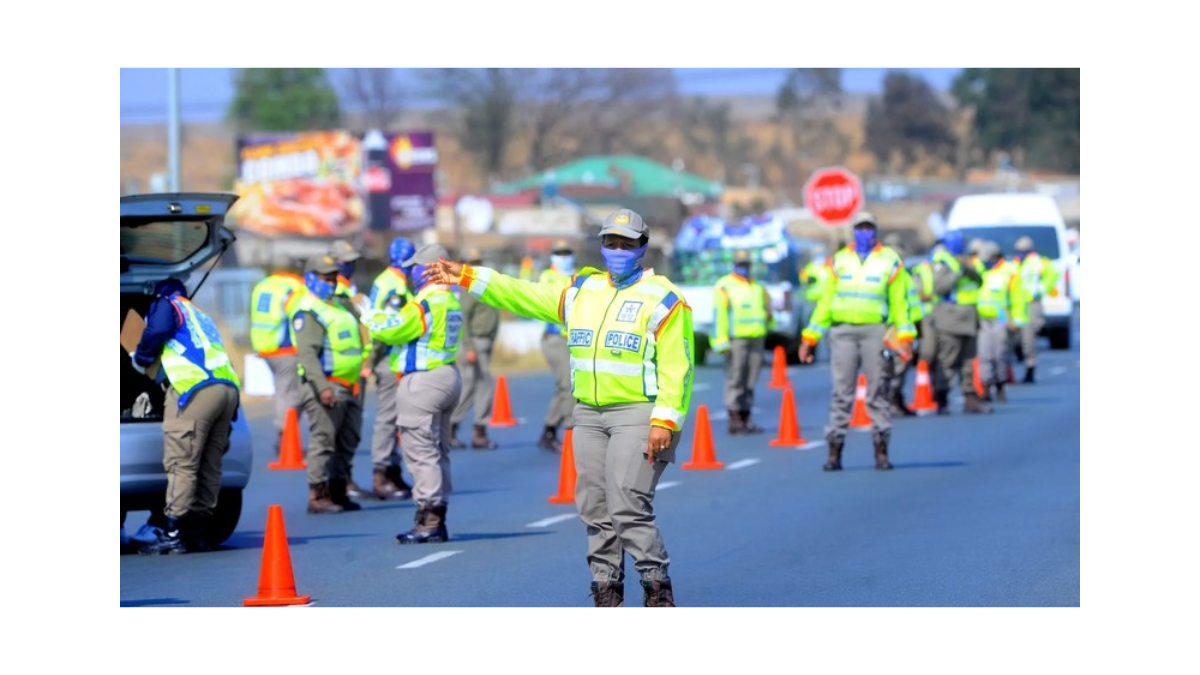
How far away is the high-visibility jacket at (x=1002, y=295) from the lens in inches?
958

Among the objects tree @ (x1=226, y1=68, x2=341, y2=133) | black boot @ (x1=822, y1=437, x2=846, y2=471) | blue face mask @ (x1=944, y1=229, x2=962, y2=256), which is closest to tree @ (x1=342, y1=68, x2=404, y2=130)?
tree @ (x1=226, y1=68, x2=341, y2=133)

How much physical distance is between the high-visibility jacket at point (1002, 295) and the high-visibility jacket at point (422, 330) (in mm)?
11480

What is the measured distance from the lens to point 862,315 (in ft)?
55.4

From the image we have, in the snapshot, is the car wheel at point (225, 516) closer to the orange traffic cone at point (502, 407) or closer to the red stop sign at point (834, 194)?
the orange traffic cone at point (502, 407)

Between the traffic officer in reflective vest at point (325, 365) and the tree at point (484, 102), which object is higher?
the tree at point (484, 102)

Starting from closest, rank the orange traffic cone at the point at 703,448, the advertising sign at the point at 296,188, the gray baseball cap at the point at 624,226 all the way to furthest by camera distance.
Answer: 1. the gray baseball cap at the point at 624,226
2. the orange traffic cone at the point at 703,448
3. the advertising sign at the point at 296,188

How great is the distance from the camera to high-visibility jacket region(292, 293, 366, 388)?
1480cm

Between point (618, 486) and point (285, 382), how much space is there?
954 cm

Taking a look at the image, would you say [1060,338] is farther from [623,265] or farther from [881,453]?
[623,265]

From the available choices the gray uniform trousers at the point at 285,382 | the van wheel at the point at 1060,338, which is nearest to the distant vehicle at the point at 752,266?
the van wheel at the point at 1060,338

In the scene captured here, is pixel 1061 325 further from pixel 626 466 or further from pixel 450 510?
pixel 626 466

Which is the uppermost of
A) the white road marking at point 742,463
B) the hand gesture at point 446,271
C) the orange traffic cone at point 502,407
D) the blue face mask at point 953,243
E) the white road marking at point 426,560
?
the blue face mask at point 953,243

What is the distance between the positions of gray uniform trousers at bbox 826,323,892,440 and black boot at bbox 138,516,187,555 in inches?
234

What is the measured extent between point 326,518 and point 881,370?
467 cm
